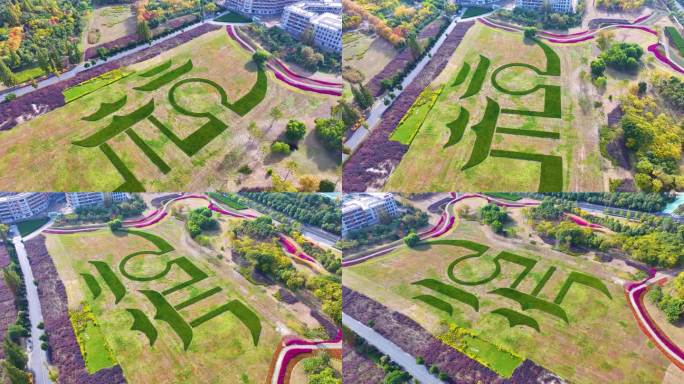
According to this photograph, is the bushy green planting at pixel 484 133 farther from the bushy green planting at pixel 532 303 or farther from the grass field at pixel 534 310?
the bushy green planting at pixel 532 303

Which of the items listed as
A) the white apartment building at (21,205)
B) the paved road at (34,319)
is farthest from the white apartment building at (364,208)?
the white apartment building at (21,205)

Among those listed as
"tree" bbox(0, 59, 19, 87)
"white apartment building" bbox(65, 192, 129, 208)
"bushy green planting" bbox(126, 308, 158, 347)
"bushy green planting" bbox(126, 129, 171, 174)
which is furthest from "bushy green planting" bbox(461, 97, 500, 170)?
"tree" bbox(0, 59, 19, 87)

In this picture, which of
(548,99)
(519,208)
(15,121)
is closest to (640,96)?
(548,99)

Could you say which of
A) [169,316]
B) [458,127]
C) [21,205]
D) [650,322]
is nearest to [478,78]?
[458,127]

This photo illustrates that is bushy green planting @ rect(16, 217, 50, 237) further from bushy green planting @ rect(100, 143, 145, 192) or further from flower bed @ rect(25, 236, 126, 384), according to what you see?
bushy green planting @ rect(100, 143, 145, 192)

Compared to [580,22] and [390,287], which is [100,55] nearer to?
[390,287]

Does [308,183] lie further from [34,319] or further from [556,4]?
[556,4]
